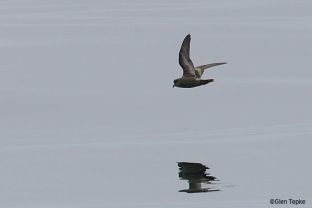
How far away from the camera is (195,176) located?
17.3 metres

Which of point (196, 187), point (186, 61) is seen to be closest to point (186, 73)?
point (186, 61)

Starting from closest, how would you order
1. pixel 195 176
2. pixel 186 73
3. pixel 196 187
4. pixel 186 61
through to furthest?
pixel 196 187, pixel 195 176, pixel 186 73, pixel 186 61

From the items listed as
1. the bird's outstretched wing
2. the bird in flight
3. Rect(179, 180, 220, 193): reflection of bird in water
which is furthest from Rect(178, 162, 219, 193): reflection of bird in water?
the bird's outstretched wing

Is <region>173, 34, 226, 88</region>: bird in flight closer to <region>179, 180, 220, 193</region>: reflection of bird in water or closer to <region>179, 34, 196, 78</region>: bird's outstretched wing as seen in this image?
<region>179, 34, 196, 78</region>: bird's outstretched wing

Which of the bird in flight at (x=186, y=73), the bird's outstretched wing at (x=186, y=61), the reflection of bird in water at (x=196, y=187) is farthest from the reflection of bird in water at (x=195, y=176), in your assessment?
the bird's outstretched wing at (x=186, y=61)

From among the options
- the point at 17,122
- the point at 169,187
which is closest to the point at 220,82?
the point at 17,122

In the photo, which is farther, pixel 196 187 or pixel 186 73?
pixel 186 73

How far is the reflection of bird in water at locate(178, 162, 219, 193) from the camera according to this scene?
16.7 metres

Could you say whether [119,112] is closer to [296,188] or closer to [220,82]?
[220,82]

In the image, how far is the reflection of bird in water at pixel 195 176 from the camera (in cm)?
1670

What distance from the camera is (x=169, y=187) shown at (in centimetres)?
1677

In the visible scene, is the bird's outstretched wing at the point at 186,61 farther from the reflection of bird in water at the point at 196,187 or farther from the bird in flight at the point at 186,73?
the reflection of bird in water at the point at 196,187

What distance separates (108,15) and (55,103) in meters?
15.9

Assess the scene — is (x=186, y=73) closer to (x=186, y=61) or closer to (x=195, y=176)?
Result: (x=186, y=61)
